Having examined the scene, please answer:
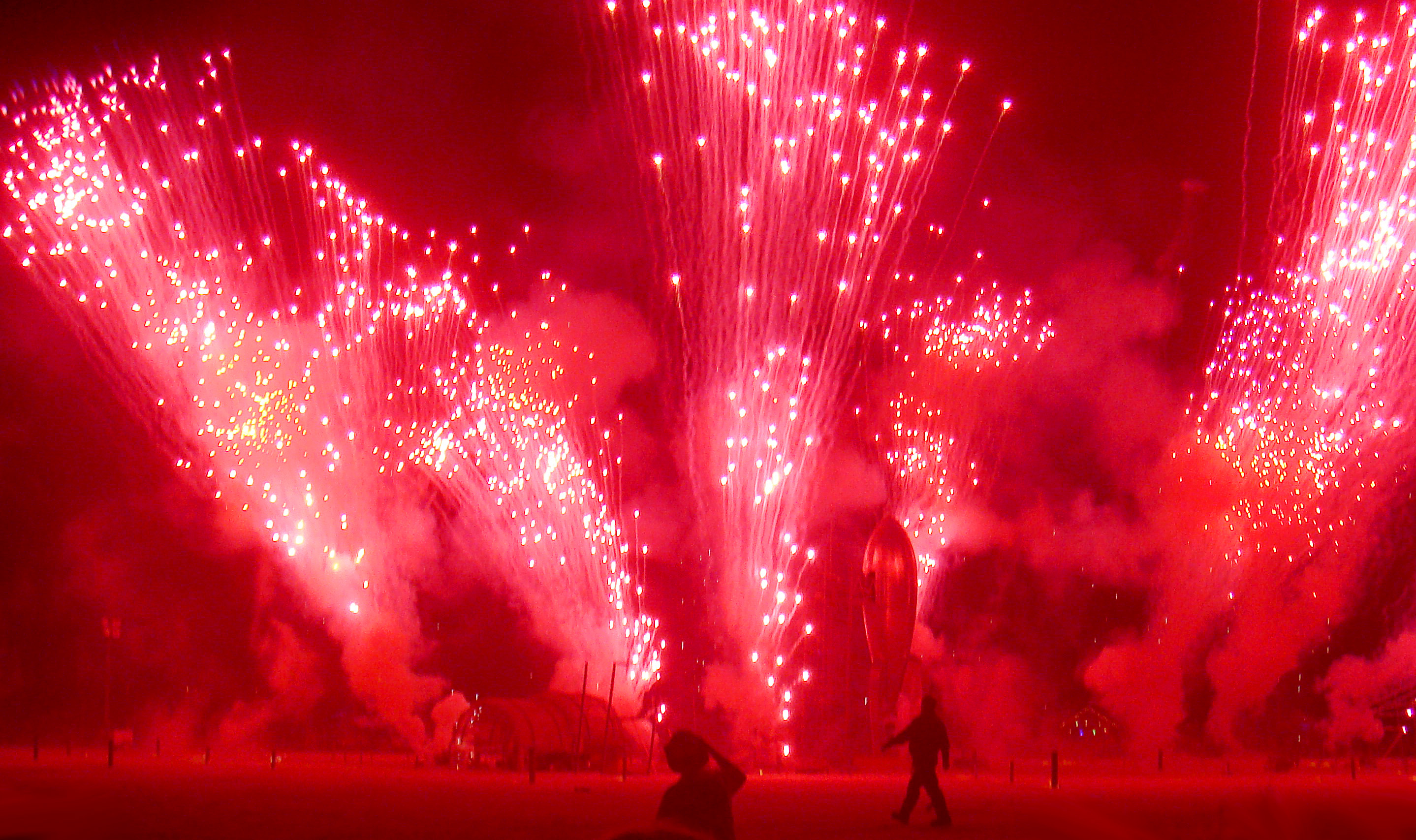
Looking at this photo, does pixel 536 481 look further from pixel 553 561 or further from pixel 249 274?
pixel 249 274

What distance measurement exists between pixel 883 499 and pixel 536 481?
11242 mm

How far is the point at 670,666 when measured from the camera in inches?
1494

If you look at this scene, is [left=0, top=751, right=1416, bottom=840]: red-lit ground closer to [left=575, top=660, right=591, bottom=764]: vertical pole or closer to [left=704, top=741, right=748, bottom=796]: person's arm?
[left=704, top=741, right=748, bottom=796]: person's arm

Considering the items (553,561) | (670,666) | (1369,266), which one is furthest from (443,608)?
(1369,266)

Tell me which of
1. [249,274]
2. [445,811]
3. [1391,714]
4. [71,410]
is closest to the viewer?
[445,811]

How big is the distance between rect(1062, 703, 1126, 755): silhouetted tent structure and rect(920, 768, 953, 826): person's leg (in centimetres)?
2891

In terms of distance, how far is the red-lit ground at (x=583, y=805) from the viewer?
7098 mm

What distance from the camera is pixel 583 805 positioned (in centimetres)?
1720

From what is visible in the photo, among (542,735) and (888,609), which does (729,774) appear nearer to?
(888,609)

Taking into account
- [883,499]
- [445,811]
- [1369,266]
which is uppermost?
[1369,266]

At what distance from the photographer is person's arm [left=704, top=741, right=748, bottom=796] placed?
8.35m

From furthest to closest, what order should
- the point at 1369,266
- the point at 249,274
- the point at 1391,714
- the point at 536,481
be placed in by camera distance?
the point at 1391,714, the point at 536,481, the point at 249,274, the point at 1369,266

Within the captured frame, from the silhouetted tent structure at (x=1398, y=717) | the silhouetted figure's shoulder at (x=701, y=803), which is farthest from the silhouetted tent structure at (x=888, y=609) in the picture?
the silhouetted figure's shoulder at (x=701, y=803)

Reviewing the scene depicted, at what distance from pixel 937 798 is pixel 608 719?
44.9 ft
